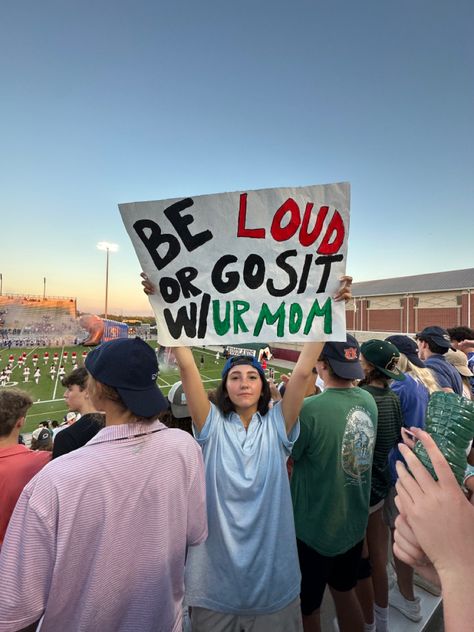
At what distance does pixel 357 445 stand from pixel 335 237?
144 centimetres

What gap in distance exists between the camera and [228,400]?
2158 mm

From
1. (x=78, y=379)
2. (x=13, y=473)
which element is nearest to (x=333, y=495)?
(x=13, y=473)

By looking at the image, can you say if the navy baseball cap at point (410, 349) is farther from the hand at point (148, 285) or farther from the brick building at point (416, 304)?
the brick building at point (416, 304)

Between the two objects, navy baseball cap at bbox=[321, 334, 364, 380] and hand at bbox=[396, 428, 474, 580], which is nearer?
hand at bbox=[396, 428, 474, 580]

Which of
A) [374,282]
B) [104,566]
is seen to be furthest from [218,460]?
[374,282]

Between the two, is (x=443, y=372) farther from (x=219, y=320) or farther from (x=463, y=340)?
(x=219, y=320)

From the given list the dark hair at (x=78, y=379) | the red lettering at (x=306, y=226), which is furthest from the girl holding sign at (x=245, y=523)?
the dark hair at (x=78, y=379)

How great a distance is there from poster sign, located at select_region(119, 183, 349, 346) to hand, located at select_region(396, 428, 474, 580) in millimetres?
1197

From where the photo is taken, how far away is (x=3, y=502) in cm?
189

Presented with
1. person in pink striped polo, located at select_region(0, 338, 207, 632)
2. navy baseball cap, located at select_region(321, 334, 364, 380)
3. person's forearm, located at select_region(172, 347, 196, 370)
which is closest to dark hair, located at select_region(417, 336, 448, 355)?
navy baseball cap, located at select_region(321, 334, 364, 380)

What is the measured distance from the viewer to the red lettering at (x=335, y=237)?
1969 millimetres

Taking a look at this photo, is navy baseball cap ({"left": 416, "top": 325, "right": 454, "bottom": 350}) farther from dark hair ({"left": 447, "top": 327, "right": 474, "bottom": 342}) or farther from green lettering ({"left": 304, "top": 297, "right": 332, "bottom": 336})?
green lettering ({"left": 304, "top": 297, "right": 332, "bottom": 336})

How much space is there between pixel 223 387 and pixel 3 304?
256 ft

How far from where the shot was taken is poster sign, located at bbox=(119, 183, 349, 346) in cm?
197
